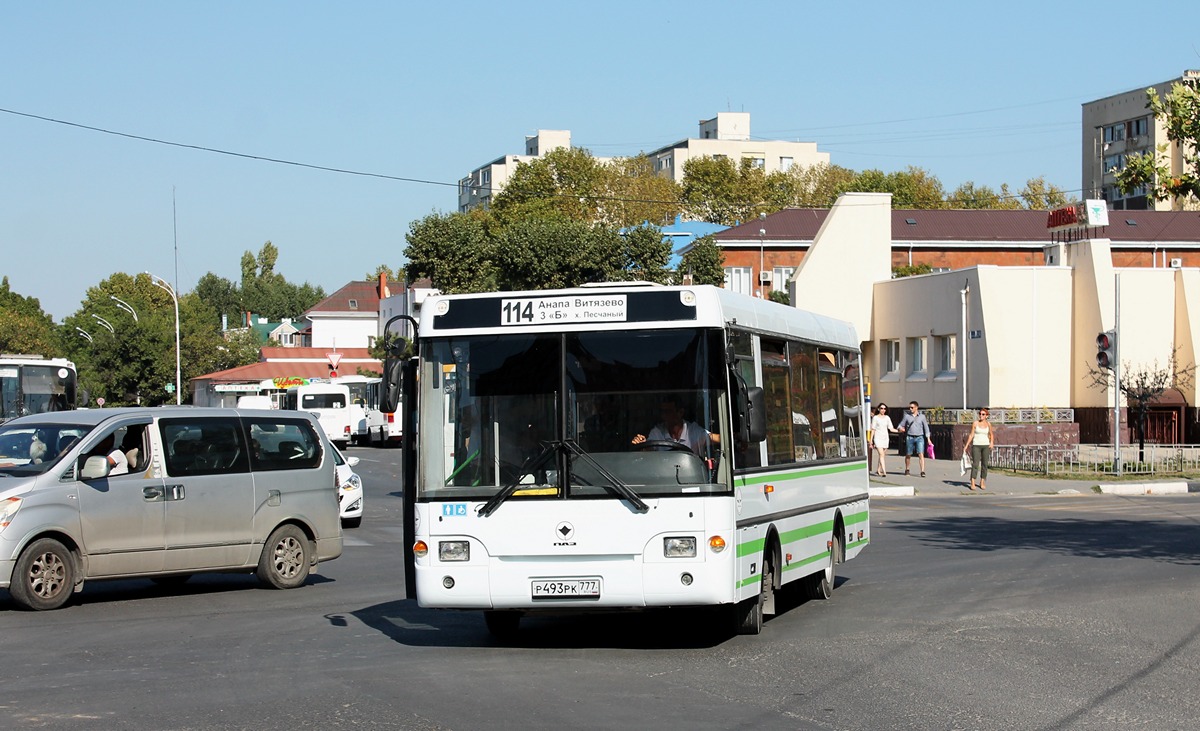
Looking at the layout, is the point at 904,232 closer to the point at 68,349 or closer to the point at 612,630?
the point at 612,630

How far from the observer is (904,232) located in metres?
72.1

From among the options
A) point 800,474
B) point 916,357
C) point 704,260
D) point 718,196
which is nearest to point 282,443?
point 800,474

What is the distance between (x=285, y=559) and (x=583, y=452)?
627 cm

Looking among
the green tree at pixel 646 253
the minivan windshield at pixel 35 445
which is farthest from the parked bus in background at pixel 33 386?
the green tree at pixel 646 253

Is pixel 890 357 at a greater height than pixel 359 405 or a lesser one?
greater

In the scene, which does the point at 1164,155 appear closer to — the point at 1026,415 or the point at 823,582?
the point at 823,582

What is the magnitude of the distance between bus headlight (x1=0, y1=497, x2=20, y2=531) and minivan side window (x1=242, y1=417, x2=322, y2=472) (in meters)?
2.72

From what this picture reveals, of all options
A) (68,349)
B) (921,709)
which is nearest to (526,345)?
(921,709)

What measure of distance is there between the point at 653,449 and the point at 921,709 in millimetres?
2840

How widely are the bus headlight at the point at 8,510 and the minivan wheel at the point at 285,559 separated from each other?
289cm

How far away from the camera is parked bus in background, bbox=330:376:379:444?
6050cm

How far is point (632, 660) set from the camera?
10.5 meters

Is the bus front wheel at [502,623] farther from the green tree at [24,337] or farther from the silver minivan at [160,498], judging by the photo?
the green tree at [24,337]

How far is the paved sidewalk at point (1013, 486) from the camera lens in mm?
32250
